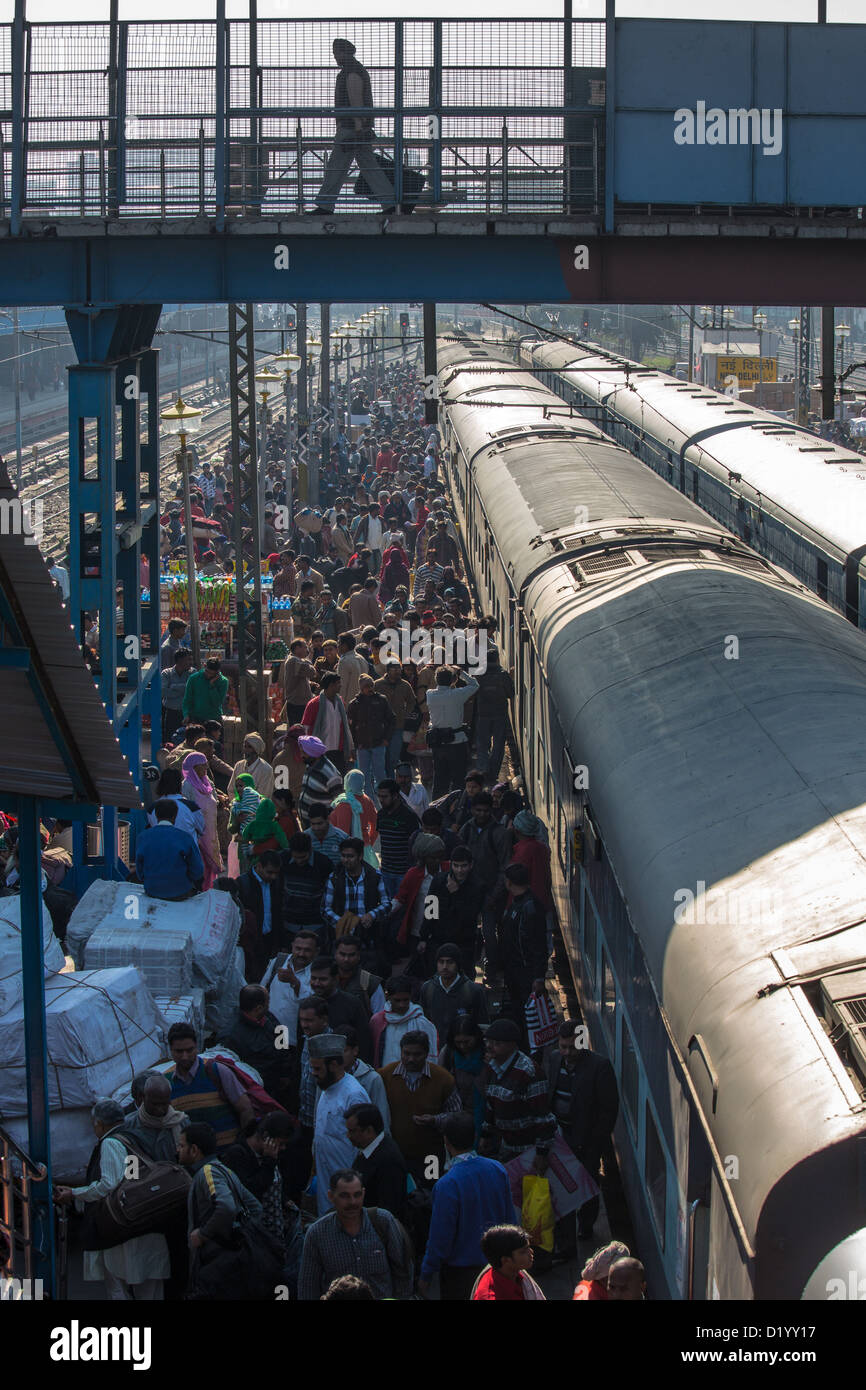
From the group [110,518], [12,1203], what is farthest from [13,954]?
[110,518]

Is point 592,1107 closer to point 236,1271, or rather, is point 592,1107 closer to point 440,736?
point 236,1271

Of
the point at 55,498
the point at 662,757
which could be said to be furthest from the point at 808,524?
the point at 55,498

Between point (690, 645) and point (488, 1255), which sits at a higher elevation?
point (690, 645)

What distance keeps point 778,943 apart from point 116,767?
218 cm

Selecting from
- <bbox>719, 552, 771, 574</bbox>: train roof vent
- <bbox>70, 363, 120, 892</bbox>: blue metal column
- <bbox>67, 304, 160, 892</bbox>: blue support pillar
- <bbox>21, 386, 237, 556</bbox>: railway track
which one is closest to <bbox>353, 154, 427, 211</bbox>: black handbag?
<bbox>67, 304, 160, 892</bbox>: blue support pillar

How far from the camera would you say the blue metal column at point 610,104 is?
1117 cm

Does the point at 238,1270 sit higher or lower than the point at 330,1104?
lower

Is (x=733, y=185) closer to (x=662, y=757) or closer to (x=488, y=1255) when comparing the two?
(x=662, y=757)

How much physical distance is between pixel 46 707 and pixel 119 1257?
2.63 metres

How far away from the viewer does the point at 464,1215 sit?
6191 millimetres

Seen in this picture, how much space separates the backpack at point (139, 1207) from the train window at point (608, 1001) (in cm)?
242

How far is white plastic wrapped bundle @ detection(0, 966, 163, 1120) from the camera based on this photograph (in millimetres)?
7699

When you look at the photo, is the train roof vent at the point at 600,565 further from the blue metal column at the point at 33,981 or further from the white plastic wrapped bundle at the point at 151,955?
the blue metal column at the point at 33,981

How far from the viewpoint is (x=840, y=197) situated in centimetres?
1129
